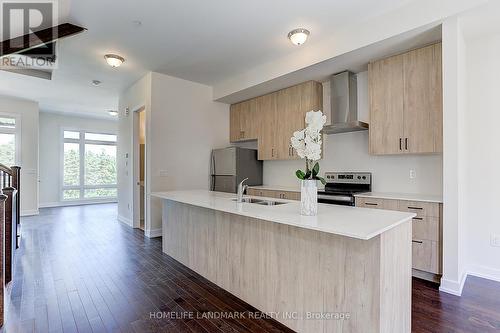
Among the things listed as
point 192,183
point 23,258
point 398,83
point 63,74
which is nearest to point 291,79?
point 398,83

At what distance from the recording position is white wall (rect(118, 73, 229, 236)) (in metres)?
4.54

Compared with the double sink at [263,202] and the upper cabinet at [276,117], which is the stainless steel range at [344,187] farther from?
the double sink at [263,202]

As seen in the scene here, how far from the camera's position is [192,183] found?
5.02 meters

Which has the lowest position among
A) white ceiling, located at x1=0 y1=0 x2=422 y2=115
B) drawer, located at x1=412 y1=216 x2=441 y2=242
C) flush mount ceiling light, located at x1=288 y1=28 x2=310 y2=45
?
drawer, located at x1=412 y1=216 x2=441 y2=242

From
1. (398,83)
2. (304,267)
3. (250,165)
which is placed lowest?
(304,267)

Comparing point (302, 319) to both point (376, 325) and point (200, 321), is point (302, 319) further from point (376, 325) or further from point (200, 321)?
point (200, 321)

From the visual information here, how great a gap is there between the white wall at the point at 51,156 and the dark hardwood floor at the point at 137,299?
488cm

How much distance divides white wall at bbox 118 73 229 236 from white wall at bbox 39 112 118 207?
3.68 metres

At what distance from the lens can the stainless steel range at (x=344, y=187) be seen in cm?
341

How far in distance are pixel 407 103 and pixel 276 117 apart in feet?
6.93

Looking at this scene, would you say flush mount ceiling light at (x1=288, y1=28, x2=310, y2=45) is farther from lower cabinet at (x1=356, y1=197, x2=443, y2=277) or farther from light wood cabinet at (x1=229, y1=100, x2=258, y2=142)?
lower cabinet at (x1=356, y1=197, x2=443, y2=277)

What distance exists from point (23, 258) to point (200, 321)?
9.45ft

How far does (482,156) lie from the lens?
2.93 meters

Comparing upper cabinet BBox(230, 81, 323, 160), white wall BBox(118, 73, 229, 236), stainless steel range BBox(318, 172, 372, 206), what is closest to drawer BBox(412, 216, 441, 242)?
stainless steel range BBox(318, 172, 372, 206)
